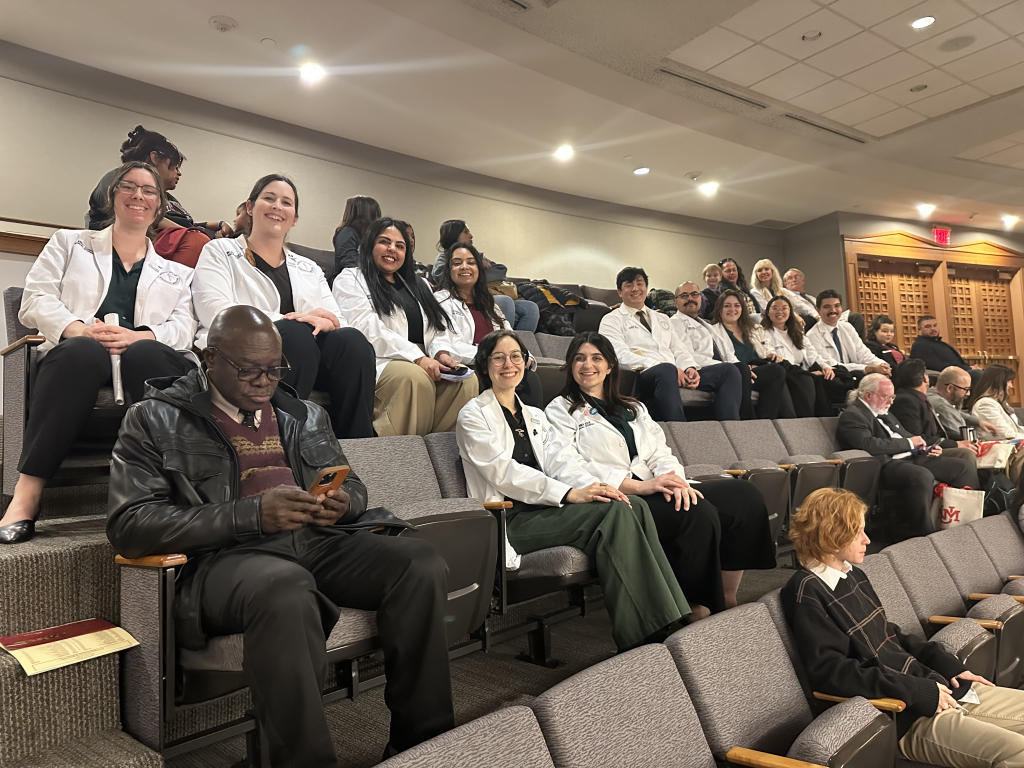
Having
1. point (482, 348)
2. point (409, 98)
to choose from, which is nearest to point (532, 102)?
point (409, 98)

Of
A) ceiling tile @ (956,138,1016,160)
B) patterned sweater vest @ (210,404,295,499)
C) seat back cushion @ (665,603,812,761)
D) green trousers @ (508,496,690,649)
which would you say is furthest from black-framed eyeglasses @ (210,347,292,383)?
ceiling tile @ (956,138,1016,160)

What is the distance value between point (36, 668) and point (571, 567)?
1327 mm

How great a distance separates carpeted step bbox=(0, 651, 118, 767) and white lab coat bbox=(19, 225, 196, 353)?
946mm

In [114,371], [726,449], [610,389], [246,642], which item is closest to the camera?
[246,642]

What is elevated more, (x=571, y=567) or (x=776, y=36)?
(x=776, y=36)

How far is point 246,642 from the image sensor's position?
128 cm

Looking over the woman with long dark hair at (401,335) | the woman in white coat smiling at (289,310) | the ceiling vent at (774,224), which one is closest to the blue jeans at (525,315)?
the woman with long dark hair at (401,335)

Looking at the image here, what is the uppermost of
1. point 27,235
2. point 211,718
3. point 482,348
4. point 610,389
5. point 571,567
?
point 27,235

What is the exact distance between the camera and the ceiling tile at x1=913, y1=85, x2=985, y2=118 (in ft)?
19.3

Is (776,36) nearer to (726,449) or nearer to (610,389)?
(726,449)

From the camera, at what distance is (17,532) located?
166 cm

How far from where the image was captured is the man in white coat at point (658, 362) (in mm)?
4016

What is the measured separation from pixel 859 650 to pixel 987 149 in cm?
742

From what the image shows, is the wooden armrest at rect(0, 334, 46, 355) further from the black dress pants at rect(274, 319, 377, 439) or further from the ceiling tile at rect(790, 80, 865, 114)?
the ceiling tile at rect(790, 80, 865, 114)
